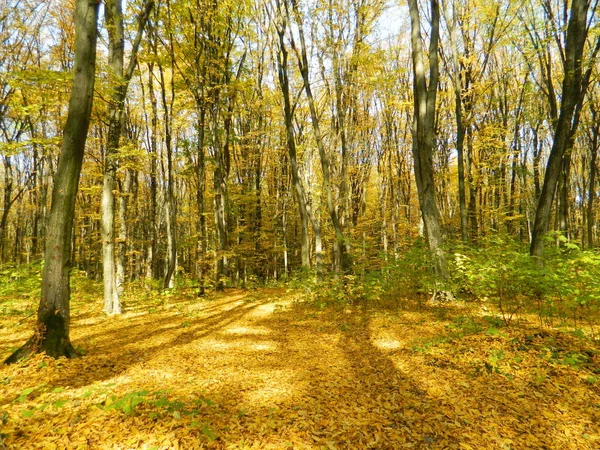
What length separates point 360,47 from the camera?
12258 millimetres

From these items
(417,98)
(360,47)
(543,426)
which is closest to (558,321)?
(543,426)

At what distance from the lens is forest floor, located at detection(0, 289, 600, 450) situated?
9.07ft

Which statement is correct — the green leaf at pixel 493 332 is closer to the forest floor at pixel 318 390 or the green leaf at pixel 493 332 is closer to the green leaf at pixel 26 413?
the forest floor at pixel 318 390

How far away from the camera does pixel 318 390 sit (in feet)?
12.5

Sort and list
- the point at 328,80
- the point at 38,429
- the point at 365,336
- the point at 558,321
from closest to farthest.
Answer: the point at 38,429, the point at 558,321, the point at 365,336, the point at 328,80

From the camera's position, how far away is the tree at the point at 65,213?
4.50 meters

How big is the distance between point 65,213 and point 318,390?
15.5 ft

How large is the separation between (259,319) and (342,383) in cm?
428

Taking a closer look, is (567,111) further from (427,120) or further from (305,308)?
(305,308)

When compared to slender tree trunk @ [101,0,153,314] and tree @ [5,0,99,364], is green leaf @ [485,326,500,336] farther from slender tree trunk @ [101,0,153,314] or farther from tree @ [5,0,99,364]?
slender tree trunk @ [101,0,153,314]

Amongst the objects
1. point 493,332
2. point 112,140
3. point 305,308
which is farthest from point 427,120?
point 112,140

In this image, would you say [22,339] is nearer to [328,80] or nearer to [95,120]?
[95,120]

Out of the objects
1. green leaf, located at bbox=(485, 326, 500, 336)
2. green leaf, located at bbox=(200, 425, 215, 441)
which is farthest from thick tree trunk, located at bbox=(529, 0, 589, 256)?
green leaf, located at bbox=(200, 425, 215, 441)

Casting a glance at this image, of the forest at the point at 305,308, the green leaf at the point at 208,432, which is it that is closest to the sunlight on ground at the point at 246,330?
the forest at the point at 305,308
